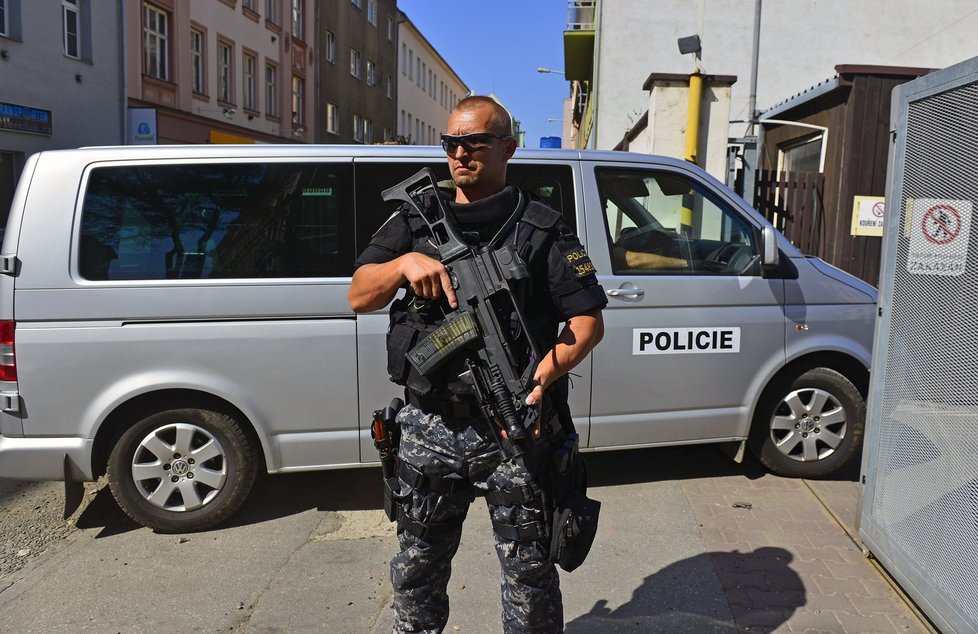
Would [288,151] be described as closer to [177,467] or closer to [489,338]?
[177,467]

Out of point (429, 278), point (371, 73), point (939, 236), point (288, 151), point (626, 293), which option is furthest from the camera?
point (371, 73)

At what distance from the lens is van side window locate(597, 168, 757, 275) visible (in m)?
4.31

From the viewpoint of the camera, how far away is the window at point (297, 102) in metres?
31.0

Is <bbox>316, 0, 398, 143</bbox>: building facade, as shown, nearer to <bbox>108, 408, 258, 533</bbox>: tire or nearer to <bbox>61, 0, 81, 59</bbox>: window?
<bbox>61, 0, 81, 59</bbox>: window

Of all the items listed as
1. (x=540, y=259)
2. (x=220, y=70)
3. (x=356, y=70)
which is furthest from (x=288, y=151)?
(x=356, y=70)

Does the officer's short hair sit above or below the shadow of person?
above

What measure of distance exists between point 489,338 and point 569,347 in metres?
0.25

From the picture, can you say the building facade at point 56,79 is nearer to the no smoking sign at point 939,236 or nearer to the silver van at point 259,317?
the silver van at point 259,317

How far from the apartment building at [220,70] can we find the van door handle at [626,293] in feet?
58.8

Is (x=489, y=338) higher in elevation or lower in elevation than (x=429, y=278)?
lower

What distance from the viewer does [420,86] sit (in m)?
56.8

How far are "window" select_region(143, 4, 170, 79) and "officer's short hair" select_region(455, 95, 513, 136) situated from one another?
20.9 metres

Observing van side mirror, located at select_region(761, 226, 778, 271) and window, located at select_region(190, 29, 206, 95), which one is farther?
window, located at select_region(190, 29, 206, 95)

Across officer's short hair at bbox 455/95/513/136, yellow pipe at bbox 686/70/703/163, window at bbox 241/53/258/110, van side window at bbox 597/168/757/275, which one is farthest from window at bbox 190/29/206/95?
officer's short hair at bbox 455/95/513/136
